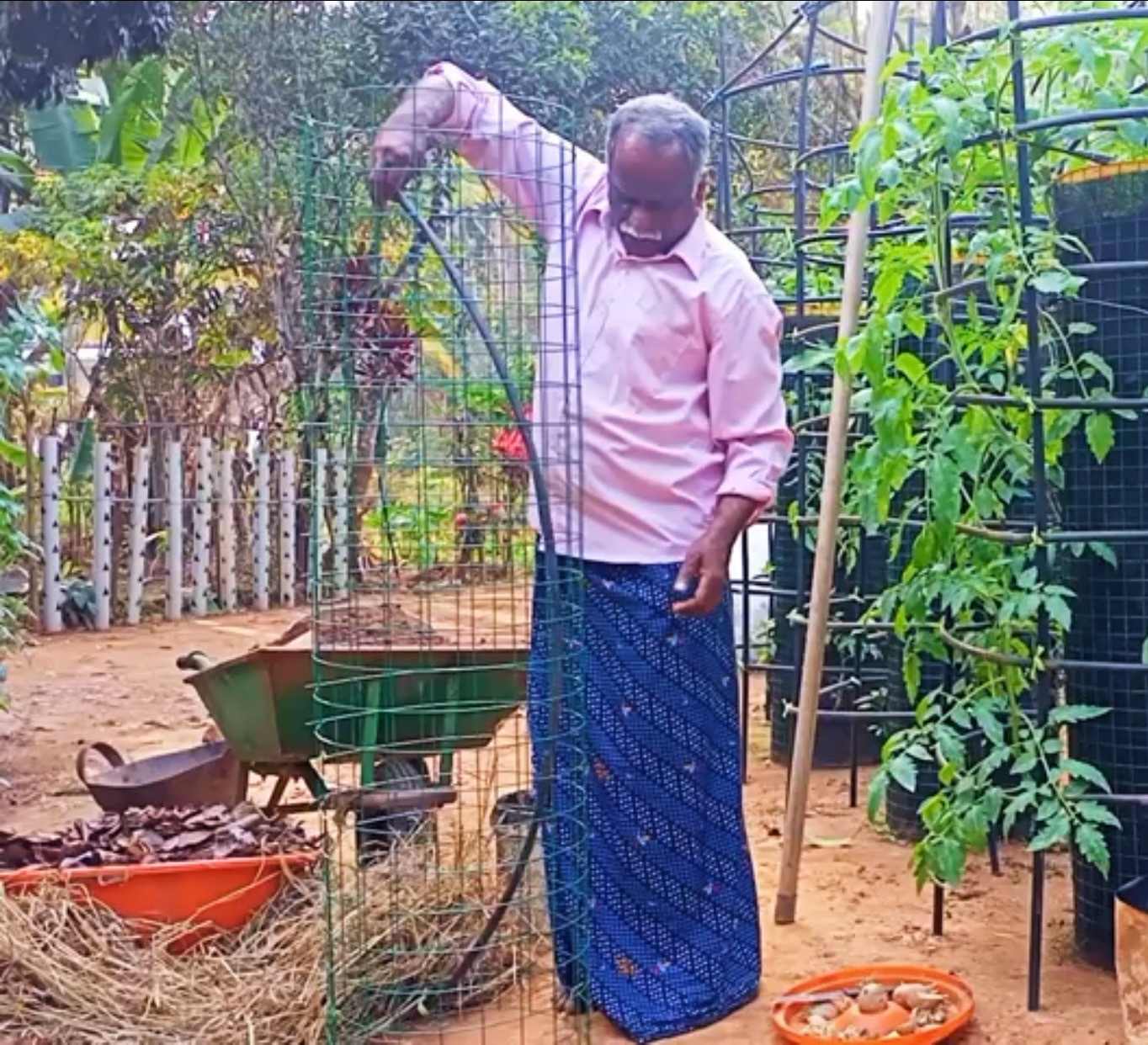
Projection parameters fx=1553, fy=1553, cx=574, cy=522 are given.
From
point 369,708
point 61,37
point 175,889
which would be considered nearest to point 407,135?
point 369,708

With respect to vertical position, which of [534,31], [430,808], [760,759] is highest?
[534,31]

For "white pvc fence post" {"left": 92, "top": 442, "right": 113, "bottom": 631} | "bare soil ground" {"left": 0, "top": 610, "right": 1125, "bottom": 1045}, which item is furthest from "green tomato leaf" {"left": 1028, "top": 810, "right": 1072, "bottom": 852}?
"white pvc fence post" {"left": 92, "top": 442, "right": 113, "bottom": 631}

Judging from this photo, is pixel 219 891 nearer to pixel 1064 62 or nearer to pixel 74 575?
pixel 1064 62

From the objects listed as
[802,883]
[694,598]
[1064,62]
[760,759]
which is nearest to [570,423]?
[694,598]

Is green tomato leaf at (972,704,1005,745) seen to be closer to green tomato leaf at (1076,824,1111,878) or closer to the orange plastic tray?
green tomato leaf at (1076,824,1111,878)

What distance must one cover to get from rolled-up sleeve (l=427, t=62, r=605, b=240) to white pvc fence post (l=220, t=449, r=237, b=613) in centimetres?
815

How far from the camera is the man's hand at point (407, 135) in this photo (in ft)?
9.99

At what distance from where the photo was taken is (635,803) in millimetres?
3352

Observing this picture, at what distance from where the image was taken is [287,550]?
11.8 m

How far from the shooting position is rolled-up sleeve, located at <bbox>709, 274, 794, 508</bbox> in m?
3.26

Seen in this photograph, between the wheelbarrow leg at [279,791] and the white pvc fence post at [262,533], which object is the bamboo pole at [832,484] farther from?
the white pvc fence post at [262,533]

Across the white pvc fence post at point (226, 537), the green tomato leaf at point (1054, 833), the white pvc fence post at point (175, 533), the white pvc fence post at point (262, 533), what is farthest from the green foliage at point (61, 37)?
the white pvc fence post at point (262, 533)

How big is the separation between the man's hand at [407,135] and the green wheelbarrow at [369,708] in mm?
1022

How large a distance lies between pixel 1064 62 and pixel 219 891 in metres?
2.57
